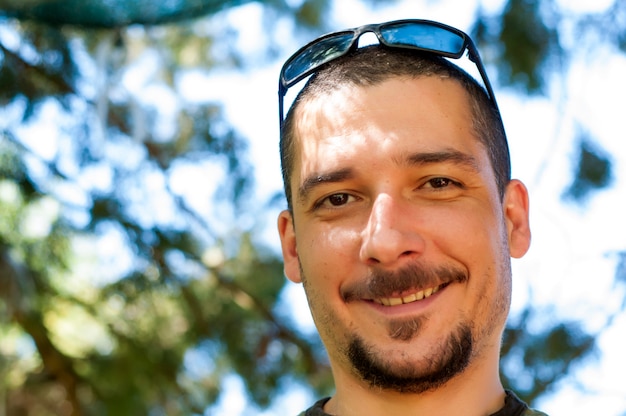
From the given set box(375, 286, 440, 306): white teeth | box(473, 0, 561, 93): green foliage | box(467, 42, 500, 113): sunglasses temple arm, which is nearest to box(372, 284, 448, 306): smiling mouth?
box(375, 286, 440, 306): white teeth

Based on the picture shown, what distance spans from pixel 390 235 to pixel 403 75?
0.30 m

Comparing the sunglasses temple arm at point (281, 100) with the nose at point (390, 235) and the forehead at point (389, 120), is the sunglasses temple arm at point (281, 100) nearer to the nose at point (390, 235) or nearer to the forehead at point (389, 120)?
the forehead at point (389, 120)

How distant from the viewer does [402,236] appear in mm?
1268

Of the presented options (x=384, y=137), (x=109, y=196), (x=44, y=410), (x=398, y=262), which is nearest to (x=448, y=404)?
(x=398, y=262)

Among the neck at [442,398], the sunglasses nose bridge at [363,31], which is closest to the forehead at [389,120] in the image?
the sunglasses nose bridge at [363,31]

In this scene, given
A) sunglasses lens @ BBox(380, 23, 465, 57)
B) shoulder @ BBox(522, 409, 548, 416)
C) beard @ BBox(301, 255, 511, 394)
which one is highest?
sunglasses lens @ BBox(380, 23, 465, 57)

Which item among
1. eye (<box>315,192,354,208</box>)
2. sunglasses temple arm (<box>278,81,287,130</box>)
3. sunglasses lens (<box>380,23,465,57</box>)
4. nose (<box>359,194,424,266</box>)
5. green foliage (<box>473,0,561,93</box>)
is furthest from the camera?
green foliage (<box>473,0,561,93</box>)

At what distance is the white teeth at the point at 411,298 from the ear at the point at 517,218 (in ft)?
0.72

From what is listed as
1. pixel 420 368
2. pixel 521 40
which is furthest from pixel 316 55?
pixel 521 40

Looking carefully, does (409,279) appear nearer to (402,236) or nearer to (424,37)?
(402,236)

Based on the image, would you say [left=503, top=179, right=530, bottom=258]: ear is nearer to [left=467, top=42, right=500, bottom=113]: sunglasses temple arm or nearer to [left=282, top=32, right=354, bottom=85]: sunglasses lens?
[left=467, top=42, right=500, bottom=113]: sunglasses temple arm

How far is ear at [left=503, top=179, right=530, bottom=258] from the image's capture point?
4.77ft

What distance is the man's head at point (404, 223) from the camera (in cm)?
128

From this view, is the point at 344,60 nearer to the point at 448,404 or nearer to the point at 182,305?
the point at 448,404
